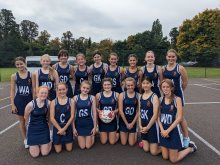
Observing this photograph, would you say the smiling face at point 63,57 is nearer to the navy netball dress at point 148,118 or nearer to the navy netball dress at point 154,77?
the navy netball dress at point 154,77

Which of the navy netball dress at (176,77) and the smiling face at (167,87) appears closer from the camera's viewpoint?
the smiling face at (167,87)

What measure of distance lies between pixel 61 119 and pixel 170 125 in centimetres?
205

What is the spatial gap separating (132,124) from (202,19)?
48.7 metres

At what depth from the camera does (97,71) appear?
6094 millimetres

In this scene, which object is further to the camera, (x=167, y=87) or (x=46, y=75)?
(x=46, y=75)

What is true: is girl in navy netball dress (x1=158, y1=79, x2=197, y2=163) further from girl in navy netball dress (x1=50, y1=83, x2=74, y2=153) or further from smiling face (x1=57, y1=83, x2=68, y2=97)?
smiling face (x1=57, y1=83, x2=68, y2=97)

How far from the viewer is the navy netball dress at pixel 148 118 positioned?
4.98 meters

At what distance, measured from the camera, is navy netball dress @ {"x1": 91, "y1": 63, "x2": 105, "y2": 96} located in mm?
6098

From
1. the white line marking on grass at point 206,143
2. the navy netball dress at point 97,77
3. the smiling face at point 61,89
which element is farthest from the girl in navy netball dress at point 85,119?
the white line marking on grass at point 206,143

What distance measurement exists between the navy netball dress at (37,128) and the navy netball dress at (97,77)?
1.48 m

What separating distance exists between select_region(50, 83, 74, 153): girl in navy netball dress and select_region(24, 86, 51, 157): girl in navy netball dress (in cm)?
15

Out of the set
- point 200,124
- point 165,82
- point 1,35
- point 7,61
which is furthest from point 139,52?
point 1,35

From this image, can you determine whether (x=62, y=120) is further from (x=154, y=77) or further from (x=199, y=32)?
(x=199, y=32)

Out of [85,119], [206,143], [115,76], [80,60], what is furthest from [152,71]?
[206,143]
